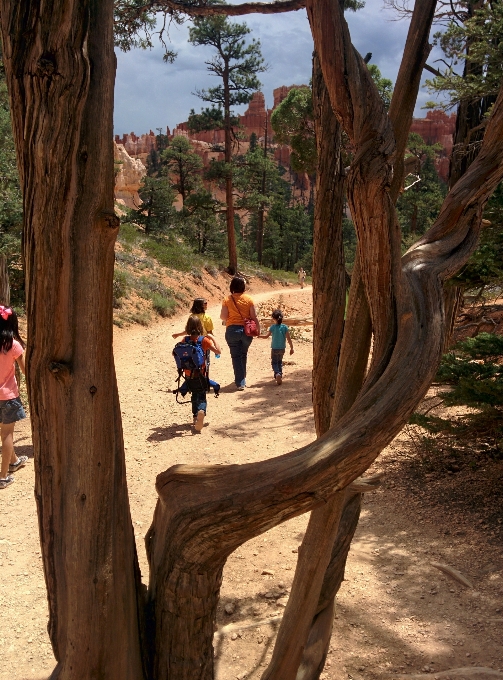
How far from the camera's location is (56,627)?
2207 millimetres

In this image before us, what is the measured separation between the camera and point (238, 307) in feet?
27.1

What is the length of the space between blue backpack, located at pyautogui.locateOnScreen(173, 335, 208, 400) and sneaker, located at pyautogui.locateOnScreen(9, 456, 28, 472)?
1796mm

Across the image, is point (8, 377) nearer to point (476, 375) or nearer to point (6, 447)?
point (6, 447)

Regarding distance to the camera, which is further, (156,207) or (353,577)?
(156,207)

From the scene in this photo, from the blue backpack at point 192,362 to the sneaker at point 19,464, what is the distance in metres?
1.80

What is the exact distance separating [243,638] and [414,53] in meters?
3.12

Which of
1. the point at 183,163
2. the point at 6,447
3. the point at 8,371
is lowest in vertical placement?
the point at 6,447

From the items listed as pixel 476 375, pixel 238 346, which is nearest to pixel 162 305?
pixel 238 346

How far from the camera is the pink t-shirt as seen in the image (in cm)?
531

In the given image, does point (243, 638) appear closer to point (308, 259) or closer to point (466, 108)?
point (466, 108)

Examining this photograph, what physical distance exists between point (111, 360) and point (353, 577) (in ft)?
9.04

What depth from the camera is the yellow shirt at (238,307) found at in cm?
827

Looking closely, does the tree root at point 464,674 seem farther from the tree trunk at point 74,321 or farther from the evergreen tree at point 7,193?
the evergreen tree at point 7,193

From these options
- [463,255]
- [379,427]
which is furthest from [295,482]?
[463,255]
